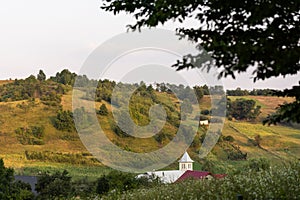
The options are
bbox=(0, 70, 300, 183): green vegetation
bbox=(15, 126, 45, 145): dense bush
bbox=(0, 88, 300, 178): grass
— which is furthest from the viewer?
bbox=(15, 126, 45, 145): dense bush

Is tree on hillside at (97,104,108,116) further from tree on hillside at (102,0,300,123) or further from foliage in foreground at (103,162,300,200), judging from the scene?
tree on hillside at (102,0,300,123)

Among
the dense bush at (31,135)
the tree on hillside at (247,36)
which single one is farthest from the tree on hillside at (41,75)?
the tree on hillside at (247,36)

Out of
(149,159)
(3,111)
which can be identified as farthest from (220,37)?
(3,111)

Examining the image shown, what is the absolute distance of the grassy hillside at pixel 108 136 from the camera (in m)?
74.1

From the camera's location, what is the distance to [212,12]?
7086 mm

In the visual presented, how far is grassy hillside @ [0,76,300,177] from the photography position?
2918 inches

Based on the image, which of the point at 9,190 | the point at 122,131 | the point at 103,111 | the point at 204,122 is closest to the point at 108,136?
the point at 122,131

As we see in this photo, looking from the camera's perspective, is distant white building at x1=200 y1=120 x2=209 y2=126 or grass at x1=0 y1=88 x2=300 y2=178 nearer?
grass at x1=0 y1=88 x2=300 y2=178

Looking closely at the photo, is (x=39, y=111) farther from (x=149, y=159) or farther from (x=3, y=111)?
(x=149, y=159)

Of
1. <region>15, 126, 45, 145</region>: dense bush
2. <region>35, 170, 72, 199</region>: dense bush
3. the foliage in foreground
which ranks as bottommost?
<region>35, 170, 72, 199</region>: dense bush

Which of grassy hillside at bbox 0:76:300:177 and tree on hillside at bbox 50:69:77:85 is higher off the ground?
tree on hillside at bbox 50:69:77:85

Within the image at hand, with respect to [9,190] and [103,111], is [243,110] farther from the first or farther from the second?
[9,190]

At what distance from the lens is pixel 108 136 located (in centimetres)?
8638

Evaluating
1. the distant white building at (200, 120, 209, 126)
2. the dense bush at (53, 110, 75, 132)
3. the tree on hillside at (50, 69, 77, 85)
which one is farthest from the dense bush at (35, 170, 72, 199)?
the tree on hillside at (50, 69, 77, 85)
